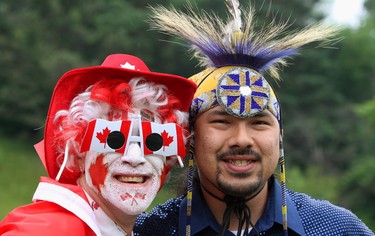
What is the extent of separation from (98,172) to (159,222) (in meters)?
0.70

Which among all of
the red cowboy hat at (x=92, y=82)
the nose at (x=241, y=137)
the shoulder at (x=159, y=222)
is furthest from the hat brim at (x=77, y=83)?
the shoulder at (x=159, y=222)

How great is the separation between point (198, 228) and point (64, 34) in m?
27.6

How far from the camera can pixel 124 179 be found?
2945mm

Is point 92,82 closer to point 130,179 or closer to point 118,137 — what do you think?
point 118,137

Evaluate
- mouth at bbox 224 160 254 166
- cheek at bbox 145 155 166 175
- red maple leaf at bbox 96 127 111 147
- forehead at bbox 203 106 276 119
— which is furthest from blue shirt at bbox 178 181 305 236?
red maple leaf at bbox 96 127 111 147

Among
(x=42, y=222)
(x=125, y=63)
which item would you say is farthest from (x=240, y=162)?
(x=42, y=222)

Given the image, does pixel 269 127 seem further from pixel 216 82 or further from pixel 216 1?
pixel 216 1

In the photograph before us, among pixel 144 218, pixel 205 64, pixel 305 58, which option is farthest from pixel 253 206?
pixel 305 58

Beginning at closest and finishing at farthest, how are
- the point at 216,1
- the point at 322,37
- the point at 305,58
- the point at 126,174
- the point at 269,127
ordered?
the point at 126,174 < the point at 269,127 < the point at 322,37 < the point at 216,1 < the point at 305,58

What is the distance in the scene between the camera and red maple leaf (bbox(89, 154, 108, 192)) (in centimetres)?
295

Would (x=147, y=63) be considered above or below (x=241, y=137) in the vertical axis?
above

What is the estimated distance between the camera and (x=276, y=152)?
11.1 feet

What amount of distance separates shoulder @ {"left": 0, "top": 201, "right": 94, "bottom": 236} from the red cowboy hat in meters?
0.26

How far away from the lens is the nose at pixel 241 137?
328 centimetres
